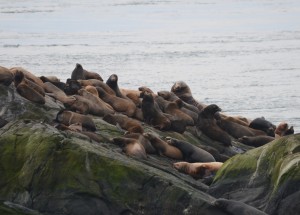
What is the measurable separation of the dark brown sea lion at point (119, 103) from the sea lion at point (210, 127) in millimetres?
1342

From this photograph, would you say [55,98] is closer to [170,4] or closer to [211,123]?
[211,123]

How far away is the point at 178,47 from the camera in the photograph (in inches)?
1344

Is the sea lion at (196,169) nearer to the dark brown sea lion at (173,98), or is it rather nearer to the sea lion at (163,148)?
the sea lion at (163,148)

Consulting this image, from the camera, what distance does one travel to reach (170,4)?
183 feet

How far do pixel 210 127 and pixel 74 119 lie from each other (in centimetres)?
313

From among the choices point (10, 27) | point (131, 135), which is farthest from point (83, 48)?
point (131, 135)

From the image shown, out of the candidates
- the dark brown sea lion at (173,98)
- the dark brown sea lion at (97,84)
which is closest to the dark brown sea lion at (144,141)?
the dark brown sea lion at (97,84)

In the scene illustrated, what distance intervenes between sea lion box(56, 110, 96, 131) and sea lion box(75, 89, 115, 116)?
3.26ft

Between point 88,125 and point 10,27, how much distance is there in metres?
28.7

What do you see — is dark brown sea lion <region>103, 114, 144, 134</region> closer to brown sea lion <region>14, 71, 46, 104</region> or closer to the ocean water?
brown sea lion <region>14, 71, 46, 104</region>

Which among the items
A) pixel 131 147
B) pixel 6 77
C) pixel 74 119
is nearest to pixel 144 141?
pixel 131 147

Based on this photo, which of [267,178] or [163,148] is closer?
[267,178]

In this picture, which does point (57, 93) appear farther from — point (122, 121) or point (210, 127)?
point (210, 127)

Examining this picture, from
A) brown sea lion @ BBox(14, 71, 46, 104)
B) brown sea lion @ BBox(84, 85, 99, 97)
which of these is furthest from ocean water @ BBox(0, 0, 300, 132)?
brown sea lion @ BBox(14, 71, 46, 104)
